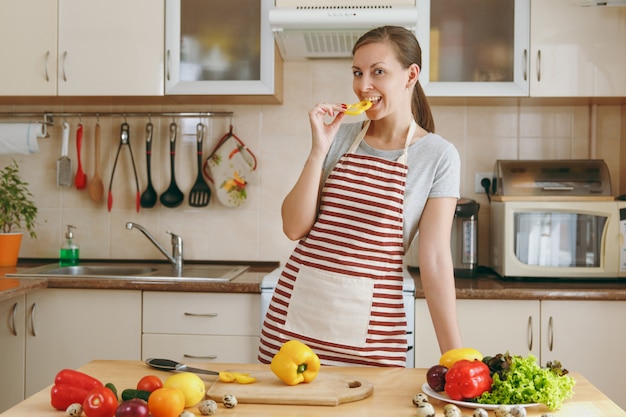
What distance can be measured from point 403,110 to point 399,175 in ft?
0.55

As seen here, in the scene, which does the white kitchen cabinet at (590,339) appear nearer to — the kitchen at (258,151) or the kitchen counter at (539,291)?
the kitchen counter at (539,291)

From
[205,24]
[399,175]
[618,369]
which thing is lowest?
[618,369]

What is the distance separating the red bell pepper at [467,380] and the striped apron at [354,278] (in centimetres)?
52

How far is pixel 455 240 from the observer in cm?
282

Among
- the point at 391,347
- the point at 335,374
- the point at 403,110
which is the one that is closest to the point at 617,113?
the point at 403,110

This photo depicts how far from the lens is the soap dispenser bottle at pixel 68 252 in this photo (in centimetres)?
313

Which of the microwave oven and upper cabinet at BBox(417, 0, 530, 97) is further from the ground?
upper cabinet at BBox(417, 0, 530, 97)

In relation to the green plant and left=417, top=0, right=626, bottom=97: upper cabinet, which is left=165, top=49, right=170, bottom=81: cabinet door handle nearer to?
the green plant

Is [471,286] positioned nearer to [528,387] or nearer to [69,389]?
[528,387]

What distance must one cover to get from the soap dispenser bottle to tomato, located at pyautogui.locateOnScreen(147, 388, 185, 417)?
217 centimetres

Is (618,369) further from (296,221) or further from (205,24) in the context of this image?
(205,24)

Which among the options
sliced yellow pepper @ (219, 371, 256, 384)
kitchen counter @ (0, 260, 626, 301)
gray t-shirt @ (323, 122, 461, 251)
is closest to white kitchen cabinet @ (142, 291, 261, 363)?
kitchen counter @ (0, 260, 626, 301)

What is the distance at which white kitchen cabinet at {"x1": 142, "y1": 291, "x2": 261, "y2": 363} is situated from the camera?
258 cm

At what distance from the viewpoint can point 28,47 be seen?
293cm
